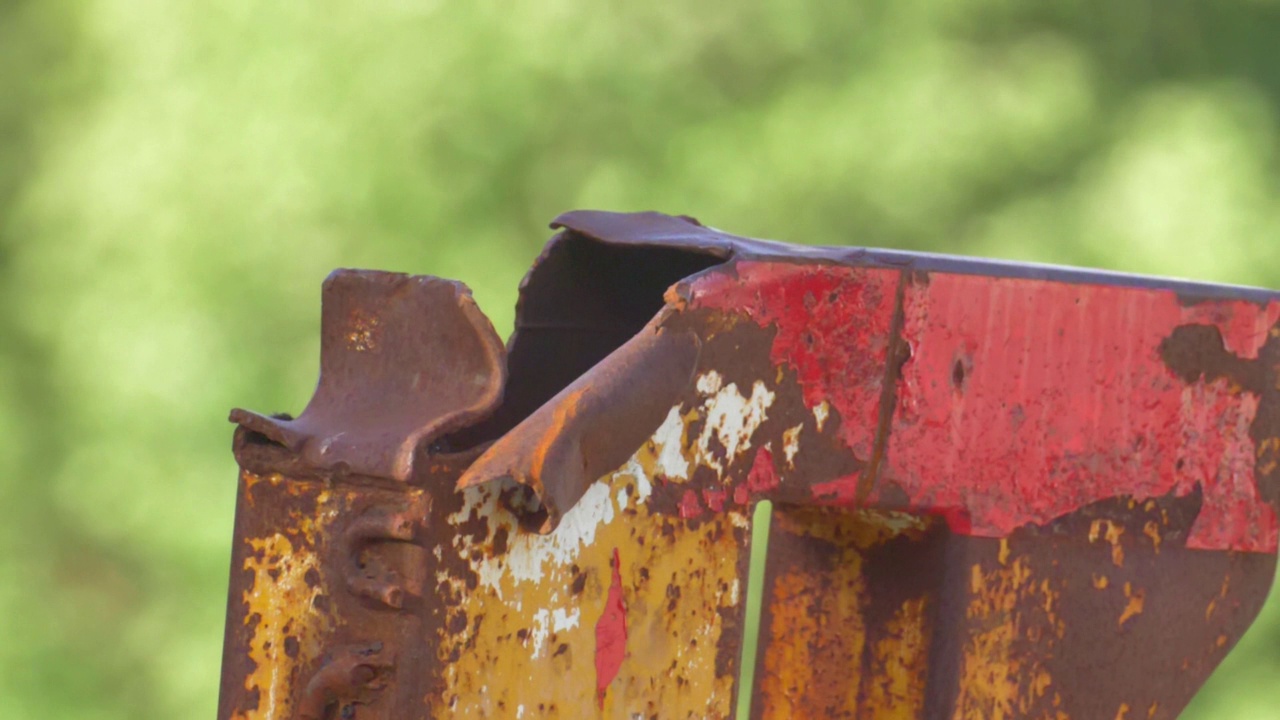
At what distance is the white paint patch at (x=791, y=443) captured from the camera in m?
1.31

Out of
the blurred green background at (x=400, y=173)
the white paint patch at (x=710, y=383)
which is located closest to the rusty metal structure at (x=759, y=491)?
the white paint patch at (x=710, y=383)

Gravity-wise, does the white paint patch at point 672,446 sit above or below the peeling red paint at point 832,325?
below

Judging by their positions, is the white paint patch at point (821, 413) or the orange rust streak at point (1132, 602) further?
the orange rust streak at point (1132, 602)

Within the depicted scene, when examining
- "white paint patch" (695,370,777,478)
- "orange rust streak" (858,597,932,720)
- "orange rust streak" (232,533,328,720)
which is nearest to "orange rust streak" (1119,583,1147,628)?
"orange rust streak" (858,597,932,720)

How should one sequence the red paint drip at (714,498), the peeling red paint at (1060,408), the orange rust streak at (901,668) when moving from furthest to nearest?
the orange rust streak at (901,668)
the peeling red paint at (1060,408)
the red paint drip at (714,498)

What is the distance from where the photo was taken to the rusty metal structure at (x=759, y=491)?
1167 millimetres

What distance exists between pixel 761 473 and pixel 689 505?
7 centimetres

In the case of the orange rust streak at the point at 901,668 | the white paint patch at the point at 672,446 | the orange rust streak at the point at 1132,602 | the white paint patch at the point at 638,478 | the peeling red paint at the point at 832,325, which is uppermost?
the peeling red paint at the point at 832,325

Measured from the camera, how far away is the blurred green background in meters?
4.70

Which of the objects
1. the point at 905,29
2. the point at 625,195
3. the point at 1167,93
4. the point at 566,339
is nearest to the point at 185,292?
the point at 625,195

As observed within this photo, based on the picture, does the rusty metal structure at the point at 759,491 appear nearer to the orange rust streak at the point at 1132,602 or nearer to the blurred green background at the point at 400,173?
the orange rust streak at the point at 1132,602

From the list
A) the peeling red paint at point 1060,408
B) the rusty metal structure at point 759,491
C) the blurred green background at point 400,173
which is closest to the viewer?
the rusty metal structure at point 759,491

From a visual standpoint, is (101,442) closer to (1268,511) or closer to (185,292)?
(185,292)

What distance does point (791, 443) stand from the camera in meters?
1.31
